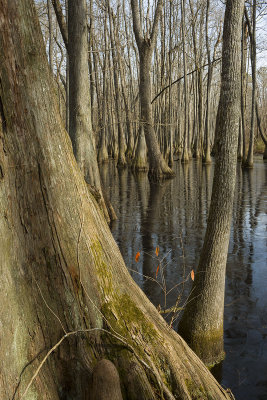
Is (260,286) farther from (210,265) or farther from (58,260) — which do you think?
(58,260)

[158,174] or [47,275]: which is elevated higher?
[47,275]

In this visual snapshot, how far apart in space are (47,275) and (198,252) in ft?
16.6

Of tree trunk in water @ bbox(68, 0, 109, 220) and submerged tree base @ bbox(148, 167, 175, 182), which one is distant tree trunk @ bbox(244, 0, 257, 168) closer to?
submerged tree base @ bbox(148, 167, 175, 182)

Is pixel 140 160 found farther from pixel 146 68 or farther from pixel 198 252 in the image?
pixel 198 252

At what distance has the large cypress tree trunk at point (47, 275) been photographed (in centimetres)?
208

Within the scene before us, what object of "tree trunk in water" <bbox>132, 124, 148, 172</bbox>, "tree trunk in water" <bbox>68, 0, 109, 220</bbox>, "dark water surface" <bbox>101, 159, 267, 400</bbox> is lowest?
"dark water surface" <bbox>101, 159, 267, 400</bbox>

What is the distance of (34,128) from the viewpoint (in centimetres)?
215

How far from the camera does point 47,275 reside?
2.18 meters

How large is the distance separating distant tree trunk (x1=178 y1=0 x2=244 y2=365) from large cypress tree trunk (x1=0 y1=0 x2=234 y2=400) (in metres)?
1.13

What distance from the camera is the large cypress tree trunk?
2.08 m

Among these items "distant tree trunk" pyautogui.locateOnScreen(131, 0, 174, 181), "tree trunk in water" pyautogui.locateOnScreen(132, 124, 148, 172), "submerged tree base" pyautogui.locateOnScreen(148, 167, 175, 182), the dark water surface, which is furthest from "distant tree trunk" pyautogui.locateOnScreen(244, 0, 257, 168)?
"distant tree trunk" pyautogui.locateOnScreen(131, 0, 174, 181)

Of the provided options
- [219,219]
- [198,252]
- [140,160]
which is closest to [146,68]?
[140,160]

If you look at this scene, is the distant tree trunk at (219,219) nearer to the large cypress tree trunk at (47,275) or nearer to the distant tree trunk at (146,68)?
the large cypress tree trunk at (47,275)

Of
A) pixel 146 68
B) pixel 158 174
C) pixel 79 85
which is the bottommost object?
pixel 158 174
